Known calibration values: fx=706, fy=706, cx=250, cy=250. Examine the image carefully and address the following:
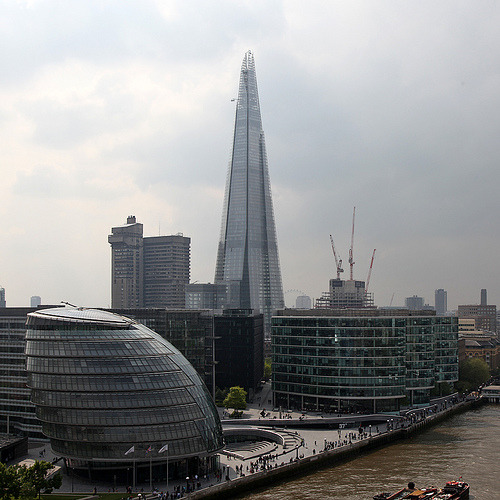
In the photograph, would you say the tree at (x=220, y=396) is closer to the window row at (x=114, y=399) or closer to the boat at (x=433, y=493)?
the window row at (x=114, y=399)

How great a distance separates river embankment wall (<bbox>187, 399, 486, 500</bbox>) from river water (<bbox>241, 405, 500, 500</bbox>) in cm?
119

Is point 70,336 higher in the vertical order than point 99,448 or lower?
higher

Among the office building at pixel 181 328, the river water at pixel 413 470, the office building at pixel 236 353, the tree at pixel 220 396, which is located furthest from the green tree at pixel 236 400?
the river water at pixel 413 470

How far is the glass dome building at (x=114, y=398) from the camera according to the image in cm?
8250

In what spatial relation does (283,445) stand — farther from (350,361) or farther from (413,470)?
(350,361)

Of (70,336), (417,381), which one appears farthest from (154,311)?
(417,381)

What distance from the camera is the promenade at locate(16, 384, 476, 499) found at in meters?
81.9

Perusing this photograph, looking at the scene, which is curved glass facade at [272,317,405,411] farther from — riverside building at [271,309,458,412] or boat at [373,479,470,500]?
boat at [373,479,470,500]

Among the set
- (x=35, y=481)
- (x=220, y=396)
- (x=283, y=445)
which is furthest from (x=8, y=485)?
(x=220, y=396)

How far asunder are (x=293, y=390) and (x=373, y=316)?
21548 millimetres

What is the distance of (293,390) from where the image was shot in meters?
140

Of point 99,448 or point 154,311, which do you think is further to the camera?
point 154,311

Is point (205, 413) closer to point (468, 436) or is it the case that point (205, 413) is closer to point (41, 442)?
point (41, 442)

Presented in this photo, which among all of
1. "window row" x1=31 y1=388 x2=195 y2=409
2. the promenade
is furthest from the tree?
"window row" x1=31 y1=388 x2=195 y2=409
